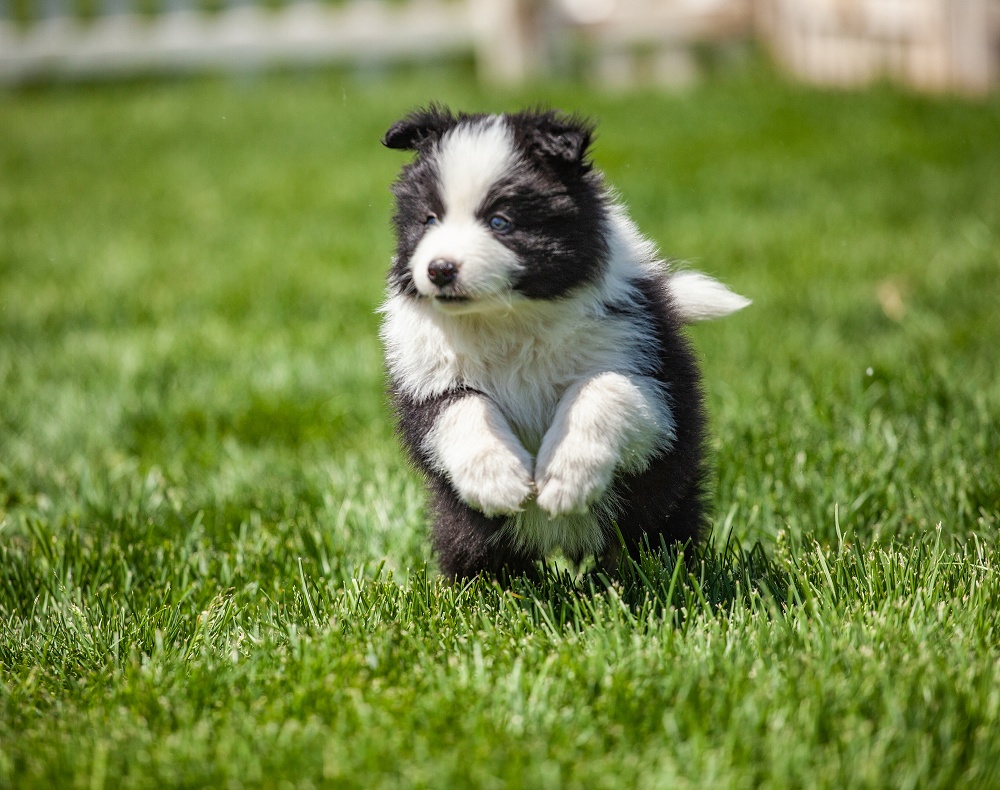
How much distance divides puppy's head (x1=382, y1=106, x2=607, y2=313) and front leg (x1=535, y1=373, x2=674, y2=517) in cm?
25

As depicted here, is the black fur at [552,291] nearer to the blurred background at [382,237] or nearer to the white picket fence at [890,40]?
the blurred background at [382,237]

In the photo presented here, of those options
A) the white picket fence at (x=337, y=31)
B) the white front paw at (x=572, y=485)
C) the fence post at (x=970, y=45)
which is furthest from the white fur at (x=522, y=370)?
the white picket fence at (x=337, y=31)

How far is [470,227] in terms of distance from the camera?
2547 mm

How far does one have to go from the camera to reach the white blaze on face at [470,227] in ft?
8.11

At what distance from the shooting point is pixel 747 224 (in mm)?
7215

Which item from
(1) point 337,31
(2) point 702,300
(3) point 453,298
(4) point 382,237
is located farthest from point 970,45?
(3) point 453,298

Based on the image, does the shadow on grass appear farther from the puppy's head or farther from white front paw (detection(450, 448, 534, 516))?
the puppy's head

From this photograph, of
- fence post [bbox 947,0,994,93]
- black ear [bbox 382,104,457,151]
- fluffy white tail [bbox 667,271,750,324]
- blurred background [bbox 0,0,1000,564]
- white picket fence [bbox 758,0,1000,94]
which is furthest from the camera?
white picket fence [bbox 758,0,1000,94]

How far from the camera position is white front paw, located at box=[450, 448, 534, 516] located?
8.13 ft

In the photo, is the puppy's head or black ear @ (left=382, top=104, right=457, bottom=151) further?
black ear @ (left=382, top=104, right=457, bottom=151)

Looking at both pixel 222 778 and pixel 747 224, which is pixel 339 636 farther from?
pixel 747 224

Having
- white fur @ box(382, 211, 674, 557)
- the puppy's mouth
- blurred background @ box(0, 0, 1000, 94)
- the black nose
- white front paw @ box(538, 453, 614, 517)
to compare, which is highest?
blurred background @ box(0, 0, 1000, 94)

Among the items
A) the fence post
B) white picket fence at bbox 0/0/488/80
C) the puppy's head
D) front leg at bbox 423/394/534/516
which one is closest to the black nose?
the puppy's head

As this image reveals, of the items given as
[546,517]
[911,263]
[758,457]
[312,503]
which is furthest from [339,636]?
[911,263]
